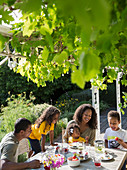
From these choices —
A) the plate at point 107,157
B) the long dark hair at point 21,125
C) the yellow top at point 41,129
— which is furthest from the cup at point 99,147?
the yellow top at point 41,129

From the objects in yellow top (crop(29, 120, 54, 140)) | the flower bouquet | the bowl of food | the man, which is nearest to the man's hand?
the man

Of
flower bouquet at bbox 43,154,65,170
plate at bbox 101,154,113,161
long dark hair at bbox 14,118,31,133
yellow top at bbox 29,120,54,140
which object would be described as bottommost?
plate at bbox 101,154,113,161

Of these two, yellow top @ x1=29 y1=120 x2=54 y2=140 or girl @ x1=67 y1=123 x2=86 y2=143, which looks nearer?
girl @ x1=67 y1=123 x2=86 y2=143

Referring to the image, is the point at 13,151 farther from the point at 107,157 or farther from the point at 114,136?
the point at 114,136

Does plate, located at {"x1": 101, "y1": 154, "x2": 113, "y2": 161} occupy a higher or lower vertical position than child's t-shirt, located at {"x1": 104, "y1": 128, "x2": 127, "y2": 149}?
lower

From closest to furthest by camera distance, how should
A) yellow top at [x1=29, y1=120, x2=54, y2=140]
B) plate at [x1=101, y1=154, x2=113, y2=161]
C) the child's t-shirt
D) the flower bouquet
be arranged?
the flower bouquet → plate at [x1=101, y1=154, x2=113, y2=161] → the child's t-shirt → yellow top at [x1=29, y1=120, x2=54, y2=140]

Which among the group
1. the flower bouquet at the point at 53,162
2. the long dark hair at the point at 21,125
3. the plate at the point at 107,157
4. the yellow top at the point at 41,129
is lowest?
the plate at the point at 107,157

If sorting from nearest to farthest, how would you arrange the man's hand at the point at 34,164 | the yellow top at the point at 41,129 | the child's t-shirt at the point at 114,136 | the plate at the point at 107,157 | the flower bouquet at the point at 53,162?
the flower bouquet at the point at 53,162 < the man's hand at the point at 34,164 < the plate at the point at 107,157 < the child's t-shirt at the point at 114,136 < the yellow top at the point at 41,129

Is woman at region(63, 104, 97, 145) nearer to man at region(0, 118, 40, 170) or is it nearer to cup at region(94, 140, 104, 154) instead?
cup at region(94, 140, 104, 154)

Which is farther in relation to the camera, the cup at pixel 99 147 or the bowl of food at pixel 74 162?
the cup at pixel 99 147

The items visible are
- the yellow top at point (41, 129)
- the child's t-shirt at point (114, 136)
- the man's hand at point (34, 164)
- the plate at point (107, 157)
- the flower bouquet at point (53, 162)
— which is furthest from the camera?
the yellow top at point (41, 129)

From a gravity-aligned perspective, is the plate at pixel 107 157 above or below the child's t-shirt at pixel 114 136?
below

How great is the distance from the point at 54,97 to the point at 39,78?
8.74 m

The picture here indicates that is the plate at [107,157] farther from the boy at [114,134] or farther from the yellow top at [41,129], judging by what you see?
the yellow top at [41,129]
